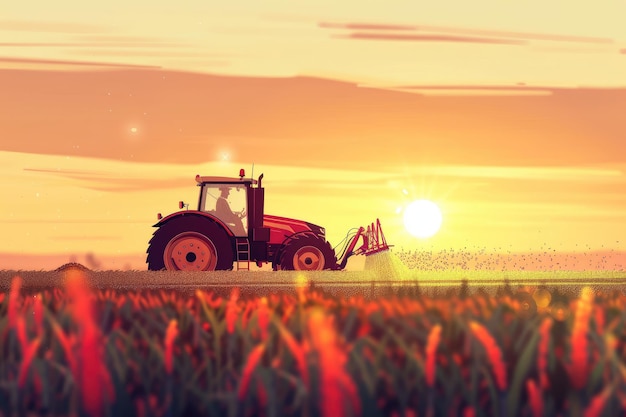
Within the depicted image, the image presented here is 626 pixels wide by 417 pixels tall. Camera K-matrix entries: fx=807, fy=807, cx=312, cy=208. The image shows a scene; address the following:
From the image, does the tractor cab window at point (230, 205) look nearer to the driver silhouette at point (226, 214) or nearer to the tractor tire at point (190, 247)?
the driver silhouette at point (226, 214)

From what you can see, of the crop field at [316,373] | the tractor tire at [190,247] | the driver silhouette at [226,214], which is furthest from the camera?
the driver silhouette at [226,214]

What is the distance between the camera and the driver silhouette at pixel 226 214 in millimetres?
18500

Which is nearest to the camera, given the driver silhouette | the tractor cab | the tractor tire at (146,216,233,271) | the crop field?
the crop field

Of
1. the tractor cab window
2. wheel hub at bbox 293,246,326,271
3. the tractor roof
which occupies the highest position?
the tractor roof

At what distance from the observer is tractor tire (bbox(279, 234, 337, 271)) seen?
18188mm

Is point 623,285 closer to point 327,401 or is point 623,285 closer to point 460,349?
point 460,349

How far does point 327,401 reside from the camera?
1.80 meters

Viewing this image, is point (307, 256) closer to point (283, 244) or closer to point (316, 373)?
point (283, 244)

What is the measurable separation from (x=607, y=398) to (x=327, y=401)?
2.18ft

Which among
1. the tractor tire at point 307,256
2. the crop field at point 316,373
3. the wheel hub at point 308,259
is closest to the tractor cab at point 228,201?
the tractor tire at point 307,256

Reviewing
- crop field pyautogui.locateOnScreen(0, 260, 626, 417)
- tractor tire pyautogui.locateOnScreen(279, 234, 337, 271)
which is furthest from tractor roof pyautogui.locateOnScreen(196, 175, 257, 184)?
crop field pyautogui.locateOnScreen(0, 260, 626, 417)

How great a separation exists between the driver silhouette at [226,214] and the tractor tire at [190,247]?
774 millimetres

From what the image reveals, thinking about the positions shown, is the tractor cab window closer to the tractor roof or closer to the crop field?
the tractor roof

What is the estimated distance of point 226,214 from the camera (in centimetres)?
1852
